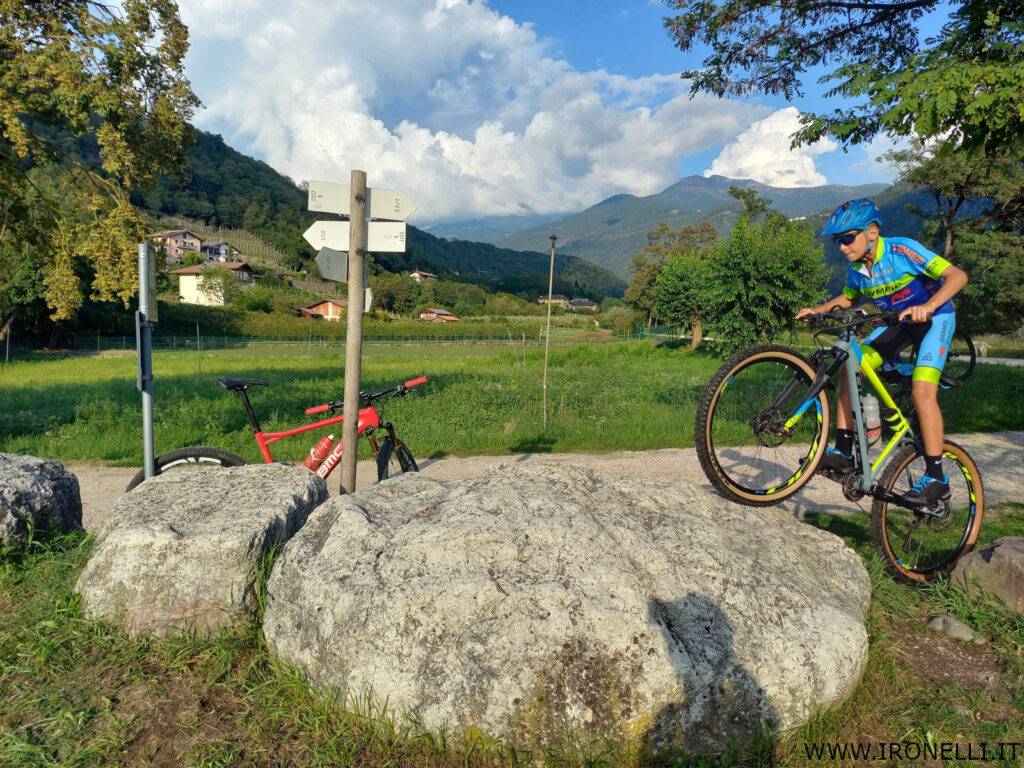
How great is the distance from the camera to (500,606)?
251 cm

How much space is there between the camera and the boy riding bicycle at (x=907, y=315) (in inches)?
157

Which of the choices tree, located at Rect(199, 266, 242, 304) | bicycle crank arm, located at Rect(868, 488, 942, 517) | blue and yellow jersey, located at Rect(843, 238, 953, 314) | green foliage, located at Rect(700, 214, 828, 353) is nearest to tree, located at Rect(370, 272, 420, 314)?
tree, located at Rect(199, 266, 242, 304)

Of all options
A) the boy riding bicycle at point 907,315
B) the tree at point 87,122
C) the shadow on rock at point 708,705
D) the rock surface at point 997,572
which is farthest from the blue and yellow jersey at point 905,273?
the tree at point 87,122

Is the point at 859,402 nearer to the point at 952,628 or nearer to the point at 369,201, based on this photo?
the point at 952,628

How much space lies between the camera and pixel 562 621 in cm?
245

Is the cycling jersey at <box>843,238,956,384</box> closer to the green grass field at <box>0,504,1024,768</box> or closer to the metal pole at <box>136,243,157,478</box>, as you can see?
the green grass field at <box>0,504,1024,768</box>

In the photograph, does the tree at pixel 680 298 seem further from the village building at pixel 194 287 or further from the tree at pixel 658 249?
the village building at pixel 194 287

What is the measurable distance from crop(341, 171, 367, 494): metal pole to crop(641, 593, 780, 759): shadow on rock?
10.7ft

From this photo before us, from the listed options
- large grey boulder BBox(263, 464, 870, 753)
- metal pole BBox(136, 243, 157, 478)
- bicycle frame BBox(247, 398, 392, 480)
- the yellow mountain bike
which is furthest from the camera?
bicycle frame BBox(247, 398, 392, 480)

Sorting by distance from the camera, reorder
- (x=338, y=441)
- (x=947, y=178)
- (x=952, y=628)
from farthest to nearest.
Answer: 1. (x=947, y=178)
2. (x=338, y=441)
3. (x=952, y=628)

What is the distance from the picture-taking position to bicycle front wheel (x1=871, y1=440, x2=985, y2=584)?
4.10m

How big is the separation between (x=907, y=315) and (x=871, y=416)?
683 mm

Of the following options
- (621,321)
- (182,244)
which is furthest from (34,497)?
(182,244)

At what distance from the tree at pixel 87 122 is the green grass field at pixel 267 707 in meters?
9.10
